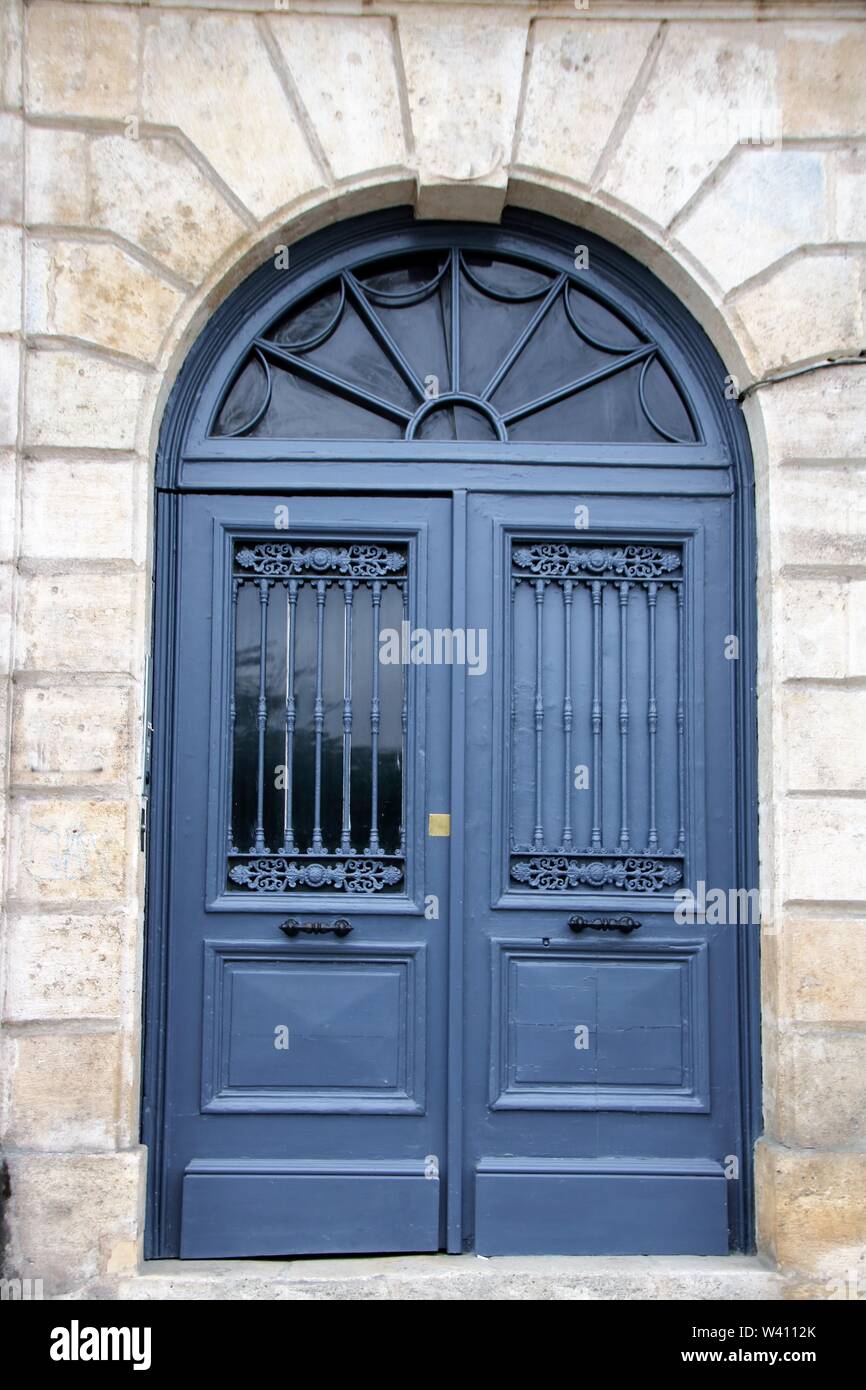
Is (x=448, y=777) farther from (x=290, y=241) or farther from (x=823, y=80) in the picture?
(x=823, y=80)

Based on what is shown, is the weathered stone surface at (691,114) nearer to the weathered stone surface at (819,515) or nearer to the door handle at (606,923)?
the weathered stone surface at (819,515)

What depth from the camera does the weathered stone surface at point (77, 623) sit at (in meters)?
4.63

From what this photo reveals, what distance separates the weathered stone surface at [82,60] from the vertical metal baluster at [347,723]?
2083mm

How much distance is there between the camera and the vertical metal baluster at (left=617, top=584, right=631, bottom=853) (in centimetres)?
491

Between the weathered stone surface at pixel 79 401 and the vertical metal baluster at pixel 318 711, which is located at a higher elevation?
the weathered stone surface at pixel 79 401

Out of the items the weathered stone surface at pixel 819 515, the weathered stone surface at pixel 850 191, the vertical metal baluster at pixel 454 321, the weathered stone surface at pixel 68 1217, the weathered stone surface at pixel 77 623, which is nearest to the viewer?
the weathered stone surface at pixel 68 1217

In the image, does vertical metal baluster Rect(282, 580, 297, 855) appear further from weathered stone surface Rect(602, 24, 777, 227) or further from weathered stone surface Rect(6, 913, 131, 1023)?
weathered stone surface Rect(602, 24, 777, 227)

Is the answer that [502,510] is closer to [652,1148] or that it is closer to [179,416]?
[179,416]

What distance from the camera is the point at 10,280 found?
4.68 meters

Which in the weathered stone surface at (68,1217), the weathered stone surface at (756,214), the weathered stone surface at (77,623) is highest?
the weathered stone surface at (756,214)

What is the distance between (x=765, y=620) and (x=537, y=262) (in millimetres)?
1760

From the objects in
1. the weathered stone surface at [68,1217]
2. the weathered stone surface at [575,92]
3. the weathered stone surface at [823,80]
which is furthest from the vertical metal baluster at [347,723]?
the weathered stone surface at [823,80]

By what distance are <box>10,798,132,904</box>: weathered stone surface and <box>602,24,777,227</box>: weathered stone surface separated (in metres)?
3.11
